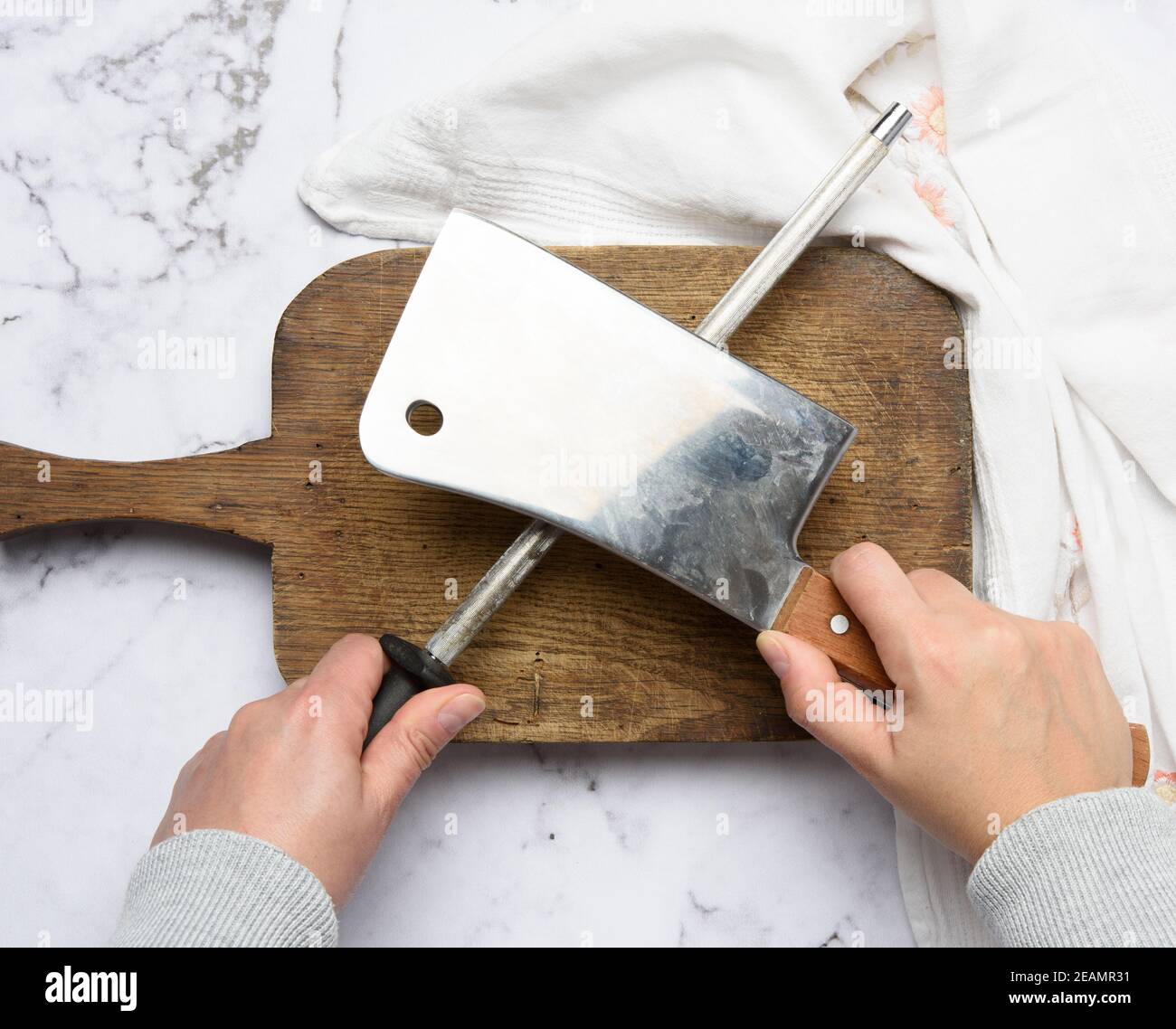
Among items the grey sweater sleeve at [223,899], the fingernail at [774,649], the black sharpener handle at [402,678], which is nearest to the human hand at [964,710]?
the fingernail at [774,649]

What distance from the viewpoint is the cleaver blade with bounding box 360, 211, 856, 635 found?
604mm

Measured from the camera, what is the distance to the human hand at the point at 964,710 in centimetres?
59

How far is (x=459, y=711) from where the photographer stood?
61cm

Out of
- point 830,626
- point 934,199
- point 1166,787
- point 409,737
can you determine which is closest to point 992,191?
point 934,199

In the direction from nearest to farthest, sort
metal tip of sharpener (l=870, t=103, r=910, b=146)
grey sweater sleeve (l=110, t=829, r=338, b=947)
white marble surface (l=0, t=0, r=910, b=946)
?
1. grey sweater sleeve (l=110, t=829, r=338, b=947)
2. metal tip of sharpener (l=870, t=103, r=910, b=146)
3. white marble surface (l=0, t=0, r=910, b=946)

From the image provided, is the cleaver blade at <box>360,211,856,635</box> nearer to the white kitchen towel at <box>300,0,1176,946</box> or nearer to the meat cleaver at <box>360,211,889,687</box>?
the meat cleaver at <box>360,211,889,687</box>

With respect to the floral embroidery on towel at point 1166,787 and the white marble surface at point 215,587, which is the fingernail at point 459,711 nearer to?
the white marble surface at point 215,587

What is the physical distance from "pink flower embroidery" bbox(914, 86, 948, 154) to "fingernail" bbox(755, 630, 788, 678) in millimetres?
411

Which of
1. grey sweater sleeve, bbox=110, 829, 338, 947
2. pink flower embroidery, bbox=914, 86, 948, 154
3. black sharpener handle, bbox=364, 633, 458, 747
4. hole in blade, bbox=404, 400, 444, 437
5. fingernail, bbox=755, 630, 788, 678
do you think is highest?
pink flower embroidery, bbox=914, 86, 948, 154

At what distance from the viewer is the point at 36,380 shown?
0.77 meters

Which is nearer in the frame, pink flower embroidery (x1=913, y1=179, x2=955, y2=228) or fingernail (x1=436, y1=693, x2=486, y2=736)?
fingernail (x1=436, y1=693, x2=486, y2=736)

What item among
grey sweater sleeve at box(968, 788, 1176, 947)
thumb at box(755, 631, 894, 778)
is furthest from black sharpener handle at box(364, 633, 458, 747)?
grey sweater sleeve at box(968, 788, 1176, 947)

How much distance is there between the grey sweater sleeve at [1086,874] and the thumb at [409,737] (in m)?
0.34

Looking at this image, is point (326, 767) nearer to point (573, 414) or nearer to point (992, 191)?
point (573, 414)
